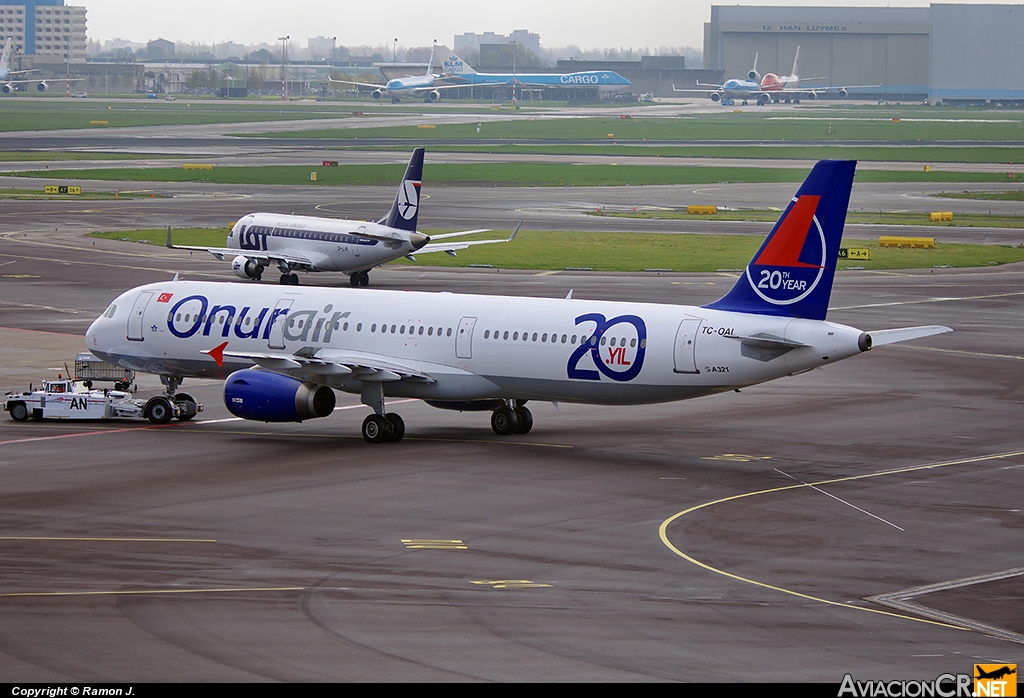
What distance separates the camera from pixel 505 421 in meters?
44.4

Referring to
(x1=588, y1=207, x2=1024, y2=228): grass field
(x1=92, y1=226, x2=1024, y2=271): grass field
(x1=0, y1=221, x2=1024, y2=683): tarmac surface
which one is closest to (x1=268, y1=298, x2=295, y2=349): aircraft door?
(x1=0, y1=221, x2=1024, y2=683): tarmac surface

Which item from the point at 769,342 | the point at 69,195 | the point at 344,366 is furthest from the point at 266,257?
the point at 69,195

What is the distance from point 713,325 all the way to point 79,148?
160 m

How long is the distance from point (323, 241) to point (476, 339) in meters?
39.9

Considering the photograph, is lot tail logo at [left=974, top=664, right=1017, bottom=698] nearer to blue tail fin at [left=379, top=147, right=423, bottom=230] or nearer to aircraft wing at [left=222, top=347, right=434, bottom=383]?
aircraft wing at [left=222, top=347, right=434, bottom=383]

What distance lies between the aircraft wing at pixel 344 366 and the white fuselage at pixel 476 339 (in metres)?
0.12

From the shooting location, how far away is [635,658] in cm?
2214

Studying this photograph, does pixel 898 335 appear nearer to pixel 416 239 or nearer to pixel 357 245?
pixel 416 239

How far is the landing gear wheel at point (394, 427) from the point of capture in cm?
4291

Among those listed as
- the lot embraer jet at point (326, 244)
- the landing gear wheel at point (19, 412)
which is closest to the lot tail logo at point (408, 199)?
the lot embraer jet at point (326, 244)

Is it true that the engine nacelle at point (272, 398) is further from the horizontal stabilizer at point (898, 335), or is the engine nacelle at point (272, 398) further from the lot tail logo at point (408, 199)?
the lot tail logo at point (408, 199)

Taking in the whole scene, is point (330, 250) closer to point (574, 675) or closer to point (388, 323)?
point (388, 323)

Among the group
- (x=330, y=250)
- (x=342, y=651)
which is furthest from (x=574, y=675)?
(x=330, y=250)

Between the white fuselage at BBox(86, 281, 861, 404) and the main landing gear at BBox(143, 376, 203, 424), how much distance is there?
730mm
